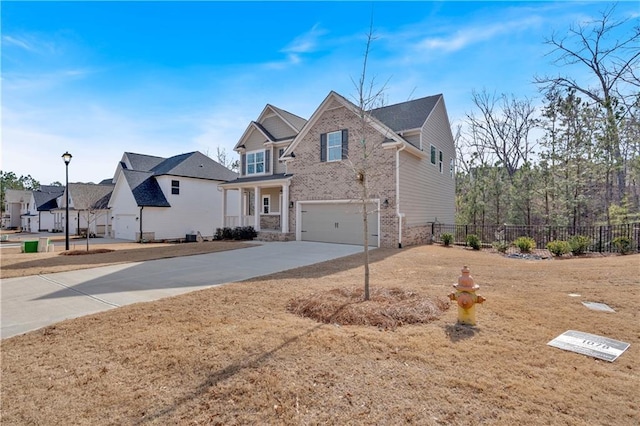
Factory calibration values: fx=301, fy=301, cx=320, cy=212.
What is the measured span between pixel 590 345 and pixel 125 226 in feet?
91.6

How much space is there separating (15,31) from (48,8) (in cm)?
108

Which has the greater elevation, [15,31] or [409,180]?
[15,31]

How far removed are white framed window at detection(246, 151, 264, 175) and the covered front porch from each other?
1073 millimetres

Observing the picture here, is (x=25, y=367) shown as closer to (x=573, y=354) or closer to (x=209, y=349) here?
(x=209, y=349)

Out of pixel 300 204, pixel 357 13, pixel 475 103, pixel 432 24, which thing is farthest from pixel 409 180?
pixel 475 103

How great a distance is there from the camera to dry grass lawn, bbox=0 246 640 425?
252 centimetres

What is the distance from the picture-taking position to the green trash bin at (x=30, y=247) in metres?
15.1

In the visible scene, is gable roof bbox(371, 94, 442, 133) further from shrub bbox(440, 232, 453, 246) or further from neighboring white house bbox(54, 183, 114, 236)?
neighboring white house bbox(54, 183, 114, 236)

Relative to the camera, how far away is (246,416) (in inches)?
98.0

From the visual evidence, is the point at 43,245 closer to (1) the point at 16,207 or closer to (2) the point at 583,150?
(2) the point at 583,150

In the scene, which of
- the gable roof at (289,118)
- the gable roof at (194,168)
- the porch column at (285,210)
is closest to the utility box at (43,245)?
the gable roof at (194,168)

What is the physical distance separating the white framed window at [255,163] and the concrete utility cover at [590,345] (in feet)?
62.7

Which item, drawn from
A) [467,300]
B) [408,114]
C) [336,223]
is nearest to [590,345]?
[467,300]

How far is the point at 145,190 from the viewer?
23.4m
